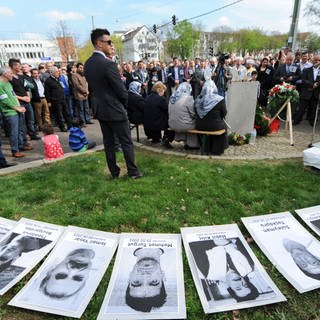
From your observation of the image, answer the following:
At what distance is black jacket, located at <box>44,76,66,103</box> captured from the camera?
7.29 m

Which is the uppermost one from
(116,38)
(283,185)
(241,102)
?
(116,38)

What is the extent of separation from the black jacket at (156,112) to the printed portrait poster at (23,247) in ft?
10.0

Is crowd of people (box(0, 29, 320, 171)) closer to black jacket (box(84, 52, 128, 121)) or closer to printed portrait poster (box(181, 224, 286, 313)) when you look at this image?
black jacket (box(84, 52, 128, 121))

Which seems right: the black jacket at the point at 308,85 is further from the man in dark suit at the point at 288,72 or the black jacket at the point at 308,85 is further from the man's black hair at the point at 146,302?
the man's black hair at the point at 146,302

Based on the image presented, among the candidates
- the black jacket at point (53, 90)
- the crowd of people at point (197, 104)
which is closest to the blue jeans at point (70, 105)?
the black jacket at point (53, 90)

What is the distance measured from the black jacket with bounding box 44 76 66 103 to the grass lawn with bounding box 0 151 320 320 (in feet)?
11.5

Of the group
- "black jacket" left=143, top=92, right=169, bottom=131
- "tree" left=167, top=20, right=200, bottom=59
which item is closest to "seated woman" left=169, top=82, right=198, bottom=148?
"black jacket" left=143, top=92, right=169, bottom=131

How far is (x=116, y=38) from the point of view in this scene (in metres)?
67.4

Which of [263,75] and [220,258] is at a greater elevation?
[263,75]

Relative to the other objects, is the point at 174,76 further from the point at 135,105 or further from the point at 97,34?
the point at 97,34

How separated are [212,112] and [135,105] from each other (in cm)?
173

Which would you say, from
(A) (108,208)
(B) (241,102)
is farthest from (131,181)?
(B) (241,102)

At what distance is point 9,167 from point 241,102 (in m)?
4.83

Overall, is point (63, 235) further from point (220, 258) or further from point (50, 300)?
point (220, 258)
